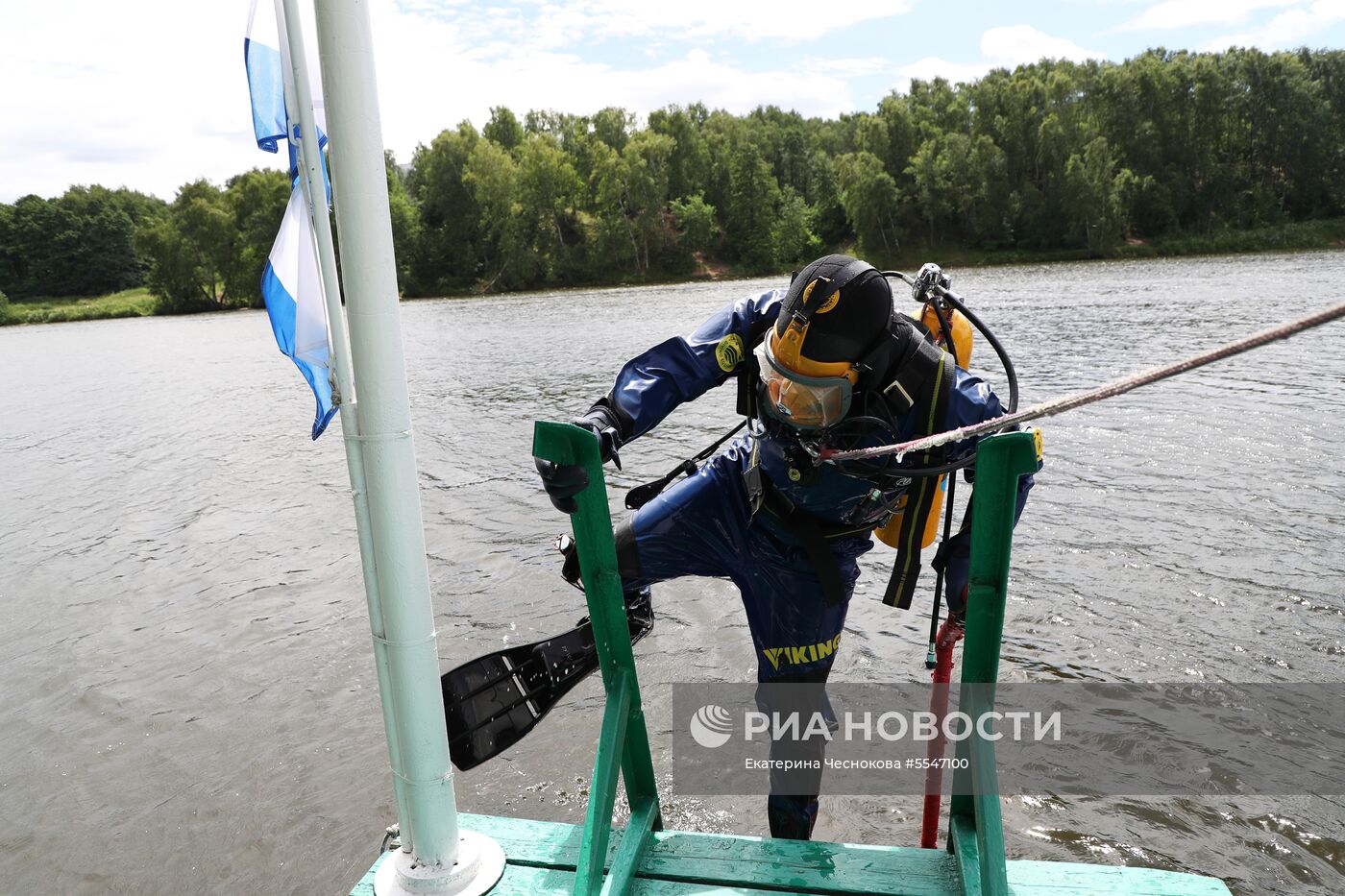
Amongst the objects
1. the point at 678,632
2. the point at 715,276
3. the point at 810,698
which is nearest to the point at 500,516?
the point at 678,632

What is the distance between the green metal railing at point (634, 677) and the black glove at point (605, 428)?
0.26 metres

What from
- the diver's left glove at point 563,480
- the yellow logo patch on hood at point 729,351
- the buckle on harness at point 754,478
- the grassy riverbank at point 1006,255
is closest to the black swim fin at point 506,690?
the buckle on harness at point 754,478

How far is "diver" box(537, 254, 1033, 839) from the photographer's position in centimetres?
315

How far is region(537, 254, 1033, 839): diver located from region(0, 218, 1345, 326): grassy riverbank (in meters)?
61.1

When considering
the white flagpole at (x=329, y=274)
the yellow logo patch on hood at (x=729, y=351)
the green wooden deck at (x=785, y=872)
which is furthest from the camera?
the yellow logo patch on hood at (x=729, y=351)

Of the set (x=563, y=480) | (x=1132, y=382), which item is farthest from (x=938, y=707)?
(x=563, y=480)

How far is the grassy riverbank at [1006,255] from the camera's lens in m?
56.5

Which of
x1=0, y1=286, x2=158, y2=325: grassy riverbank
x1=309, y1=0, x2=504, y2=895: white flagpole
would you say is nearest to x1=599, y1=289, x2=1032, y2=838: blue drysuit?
x1=309, y1=0, x2=504, y2=895: white flagpole

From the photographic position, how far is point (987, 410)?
3.15m

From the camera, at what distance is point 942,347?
359 centimetres

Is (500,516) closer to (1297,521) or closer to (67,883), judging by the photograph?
(67,883)

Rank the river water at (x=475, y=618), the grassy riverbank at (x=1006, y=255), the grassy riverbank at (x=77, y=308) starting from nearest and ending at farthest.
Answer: the river water at (x=475, y=618), the grassy riverbank at (x=1006, y=255), the grassy riverbank at (x=77, y=308)

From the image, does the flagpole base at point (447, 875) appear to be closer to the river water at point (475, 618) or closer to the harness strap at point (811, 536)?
the harness strap at point (811, 536)

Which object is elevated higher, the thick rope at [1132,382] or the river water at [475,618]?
the thick rope at [1132,382]
